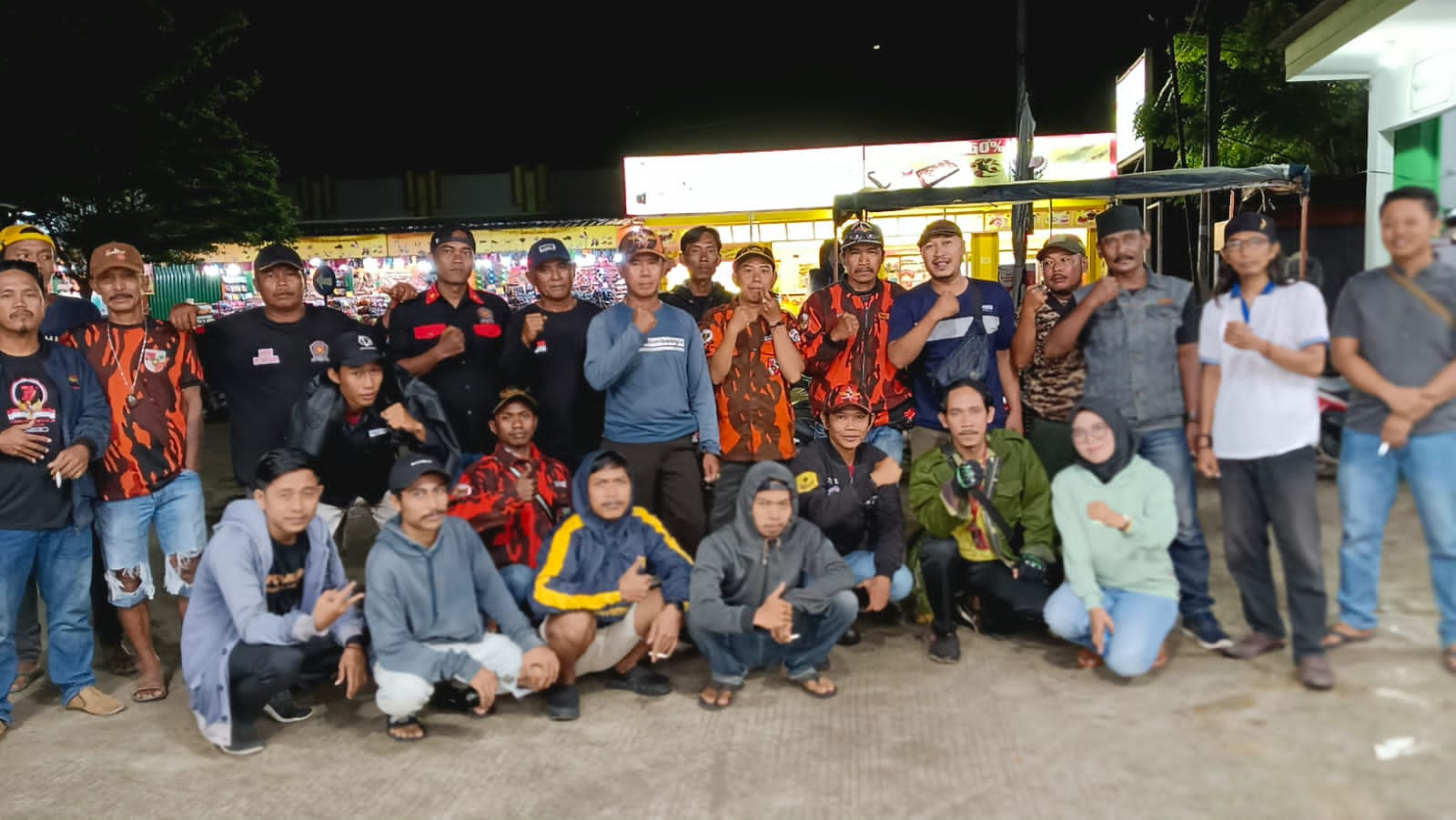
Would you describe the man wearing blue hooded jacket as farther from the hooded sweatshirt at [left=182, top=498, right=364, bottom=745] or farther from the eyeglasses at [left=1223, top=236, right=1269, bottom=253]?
the eyeglasses at [left=1223, top=236, right=1269, bottom=253]

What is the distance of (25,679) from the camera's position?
15.1 feet

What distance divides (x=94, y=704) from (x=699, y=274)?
11.4 feet

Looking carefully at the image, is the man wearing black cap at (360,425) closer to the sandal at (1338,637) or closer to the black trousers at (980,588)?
the black trousers at (980,588)

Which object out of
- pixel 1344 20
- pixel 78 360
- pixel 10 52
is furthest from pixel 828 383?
pixel 10 52

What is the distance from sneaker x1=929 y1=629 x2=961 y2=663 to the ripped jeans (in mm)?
3312

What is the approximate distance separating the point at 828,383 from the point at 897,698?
1.70 m

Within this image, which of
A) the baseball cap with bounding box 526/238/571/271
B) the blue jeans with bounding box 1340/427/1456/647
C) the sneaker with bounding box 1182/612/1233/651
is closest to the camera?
the blue jeans with bounding box 1340/427/1456/647

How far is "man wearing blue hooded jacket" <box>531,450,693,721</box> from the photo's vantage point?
13.4 ft

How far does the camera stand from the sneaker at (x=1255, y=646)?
410 centimetres

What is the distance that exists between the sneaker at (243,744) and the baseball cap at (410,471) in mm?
1050

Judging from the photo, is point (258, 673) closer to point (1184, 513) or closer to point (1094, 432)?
point (1094, 432)

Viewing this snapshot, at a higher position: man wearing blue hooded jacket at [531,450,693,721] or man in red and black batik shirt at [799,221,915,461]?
man in red and black batik shirt at [799,221,915,461]

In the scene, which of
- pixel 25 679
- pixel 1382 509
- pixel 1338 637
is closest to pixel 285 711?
pixel 25 679

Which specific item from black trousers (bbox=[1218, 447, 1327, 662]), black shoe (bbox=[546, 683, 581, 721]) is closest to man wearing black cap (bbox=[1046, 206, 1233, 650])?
black trousers (bbox=[1218, 447, 1327, 662])
